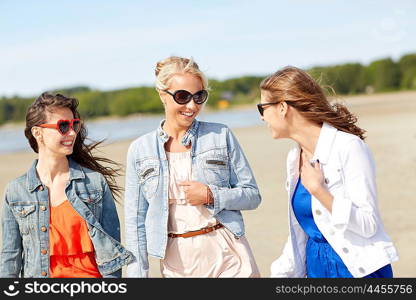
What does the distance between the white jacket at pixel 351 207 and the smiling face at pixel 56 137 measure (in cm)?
154

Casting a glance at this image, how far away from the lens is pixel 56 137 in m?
3.80

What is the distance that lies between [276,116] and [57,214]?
1498 mm

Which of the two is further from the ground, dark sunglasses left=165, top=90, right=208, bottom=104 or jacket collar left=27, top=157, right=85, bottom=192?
dark sunglasses left=165, top=90, right=208, bottom=104

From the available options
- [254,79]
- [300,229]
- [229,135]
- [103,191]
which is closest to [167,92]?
[229,135]

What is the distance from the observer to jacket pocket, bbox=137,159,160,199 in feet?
12.3

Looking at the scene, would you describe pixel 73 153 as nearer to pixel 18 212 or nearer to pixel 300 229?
pixel 18 212

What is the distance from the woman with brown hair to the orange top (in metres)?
1.15

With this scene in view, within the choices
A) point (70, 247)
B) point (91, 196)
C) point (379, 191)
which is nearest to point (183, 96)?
point (91, 196)

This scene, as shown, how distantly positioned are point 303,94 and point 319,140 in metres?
0.27

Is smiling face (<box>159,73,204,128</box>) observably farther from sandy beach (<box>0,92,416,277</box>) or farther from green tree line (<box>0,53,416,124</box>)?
green tree line (<box>0,53,416,124</box>)

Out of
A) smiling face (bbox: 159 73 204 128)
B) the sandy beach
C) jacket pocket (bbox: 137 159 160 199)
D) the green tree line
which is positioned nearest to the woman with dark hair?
jacket pocket (bbox: 137 159 160 199)

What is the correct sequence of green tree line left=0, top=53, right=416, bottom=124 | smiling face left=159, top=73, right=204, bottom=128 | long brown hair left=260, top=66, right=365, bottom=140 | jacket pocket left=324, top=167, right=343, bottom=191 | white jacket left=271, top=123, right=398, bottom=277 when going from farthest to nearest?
green tree line left=0, top=53, right=416, bottom=124
smiling face left=159, top=73, right=204, bottom=128
long brown hair left=260, top=66, right=365, bottom=140
jacket pocket left=324, top=167, right=343, bottom=191
white jacket left=271, top=123, right=398, bottom=277

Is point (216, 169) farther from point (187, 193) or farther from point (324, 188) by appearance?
point (324, 188)

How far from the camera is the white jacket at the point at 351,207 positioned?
3.06 meters
